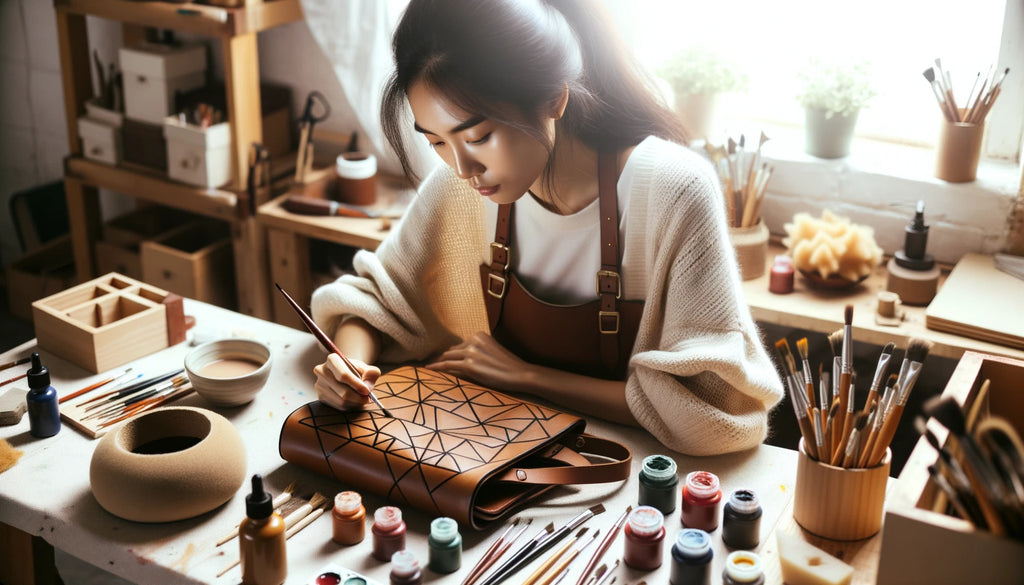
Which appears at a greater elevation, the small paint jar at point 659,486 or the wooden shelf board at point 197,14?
the wooden shelf board at point 197,14

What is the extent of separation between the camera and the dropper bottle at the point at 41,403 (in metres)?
1.44

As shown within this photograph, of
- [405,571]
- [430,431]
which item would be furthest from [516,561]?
[430,431]

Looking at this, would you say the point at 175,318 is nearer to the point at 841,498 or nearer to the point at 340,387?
the point at 340,387

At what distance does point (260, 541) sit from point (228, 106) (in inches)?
69.4

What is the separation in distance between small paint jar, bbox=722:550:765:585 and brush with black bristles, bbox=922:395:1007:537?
257 millimetres

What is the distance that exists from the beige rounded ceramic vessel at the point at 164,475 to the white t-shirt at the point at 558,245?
602 millimetres

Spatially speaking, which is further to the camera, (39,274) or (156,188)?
(39,274)

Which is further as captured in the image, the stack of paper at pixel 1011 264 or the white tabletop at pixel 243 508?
the stack of paper at pixel 1011 264

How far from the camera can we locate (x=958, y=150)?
2.22 meters

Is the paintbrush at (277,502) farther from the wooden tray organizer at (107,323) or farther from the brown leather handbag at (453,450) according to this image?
the wooden tray organizer at (107,323)

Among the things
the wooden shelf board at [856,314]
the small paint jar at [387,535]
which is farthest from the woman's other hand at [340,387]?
the wooden shelf board at [856,314]

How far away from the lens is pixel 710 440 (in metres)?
1.42

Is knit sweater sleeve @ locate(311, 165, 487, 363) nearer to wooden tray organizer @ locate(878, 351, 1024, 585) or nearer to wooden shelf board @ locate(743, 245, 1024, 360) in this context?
wooden shelf board @ locate(743, 245, 1024, 360)

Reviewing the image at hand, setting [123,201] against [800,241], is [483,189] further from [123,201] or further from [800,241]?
[123,201]
